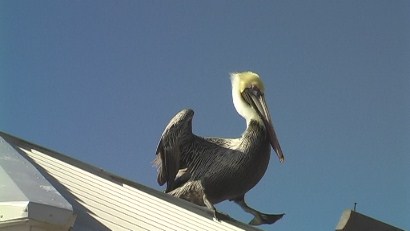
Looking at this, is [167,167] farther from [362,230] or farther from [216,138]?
[362,230]

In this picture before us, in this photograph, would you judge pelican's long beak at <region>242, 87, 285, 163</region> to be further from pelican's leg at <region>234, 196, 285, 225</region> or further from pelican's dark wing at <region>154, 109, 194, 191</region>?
pelican's dark wing at <region>154, 109, 194, 191</region>

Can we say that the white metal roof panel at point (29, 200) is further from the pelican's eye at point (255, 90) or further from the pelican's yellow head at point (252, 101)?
the pelican's eye at point (255, 90)

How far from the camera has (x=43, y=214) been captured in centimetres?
514

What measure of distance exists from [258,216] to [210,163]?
1233mm

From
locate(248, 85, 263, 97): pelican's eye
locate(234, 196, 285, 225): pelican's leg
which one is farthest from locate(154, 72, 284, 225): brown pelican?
locate(248, 85, 263, 97): pelican's eye

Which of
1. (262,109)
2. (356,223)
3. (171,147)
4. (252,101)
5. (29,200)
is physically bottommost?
(29,200)

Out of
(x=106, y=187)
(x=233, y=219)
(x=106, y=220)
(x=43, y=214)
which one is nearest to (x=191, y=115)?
(x=233, y=219)

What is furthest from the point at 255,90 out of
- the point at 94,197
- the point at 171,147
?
the point at 94,197

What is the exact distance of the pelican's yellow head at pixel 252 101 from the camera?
12398 millimetres

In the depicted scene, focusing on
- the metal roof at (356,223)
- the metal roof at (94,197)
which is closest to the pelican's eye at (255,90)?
the metal roof at (94,197)

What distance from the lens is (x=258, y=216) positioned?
12023mm

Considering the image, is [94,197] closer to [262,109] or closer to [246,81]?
[262,109]

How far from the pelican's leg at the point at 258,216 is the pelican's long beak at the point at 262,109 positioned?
0.89m

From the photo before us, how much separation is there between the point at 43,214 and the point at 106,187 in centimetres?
327
